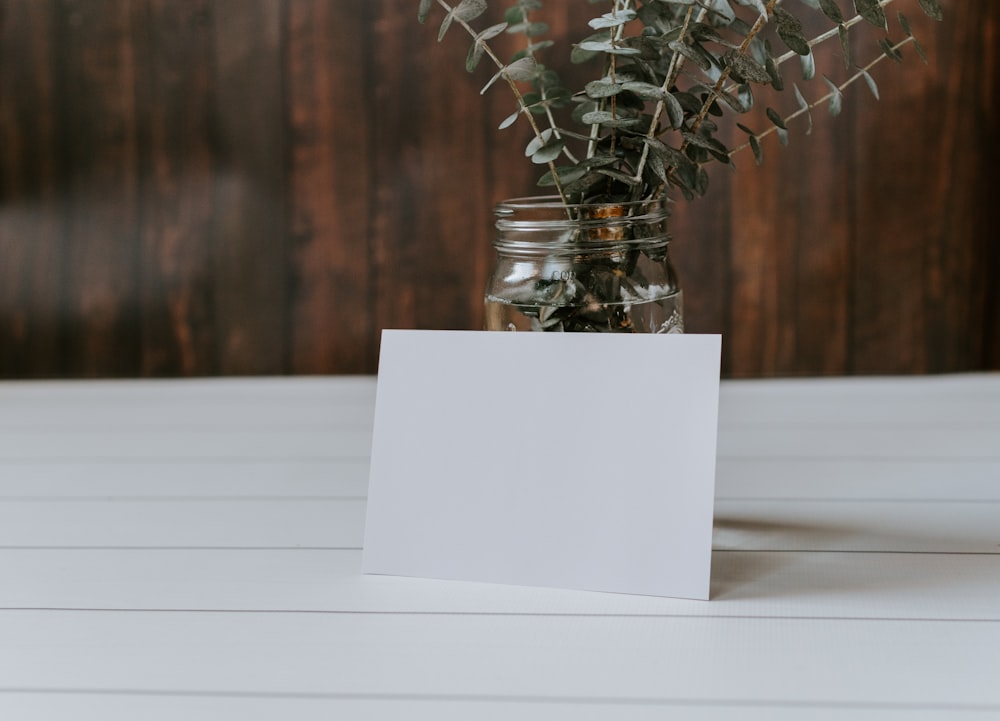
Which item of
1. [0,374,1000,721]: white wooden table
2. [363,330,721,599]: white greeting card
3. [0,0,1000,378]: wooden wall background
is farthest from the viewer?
[0,0,1000,378]: wooden wall background

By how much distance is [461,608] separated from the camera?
587 mm

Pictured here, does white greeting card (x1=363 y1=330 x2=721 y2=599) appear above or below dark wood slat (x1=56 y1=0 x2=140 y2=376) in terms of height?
below

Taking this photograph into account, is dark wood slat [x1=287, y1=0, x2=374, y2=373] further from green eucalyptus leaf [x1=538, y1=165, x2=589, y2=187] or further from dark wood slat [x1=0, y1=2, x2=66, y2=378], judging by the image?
green eucalyptus leaf [x1=538, y1=165, x2=589, y2=187]

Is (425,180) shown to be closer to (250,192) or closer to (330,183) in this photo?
(330,183)

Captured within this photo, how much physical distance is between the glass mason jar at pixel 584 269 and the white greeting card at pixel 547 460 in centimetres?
3

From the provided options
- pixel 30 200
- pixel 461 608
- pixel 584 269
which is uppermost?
pixel 30 200

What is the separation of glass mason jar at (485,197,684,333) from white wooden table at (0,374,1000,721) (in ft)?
0.58

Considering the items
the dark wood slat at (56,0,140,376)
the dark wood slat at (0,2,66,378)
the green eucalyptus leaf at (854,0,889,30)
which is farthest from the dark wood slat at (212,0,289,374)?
the green eucalyptus leaf at (854,0,889,30)

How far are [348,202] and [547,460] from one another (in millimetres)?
837

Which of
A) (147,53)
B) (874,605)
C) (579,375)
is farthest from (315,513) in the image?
(147,53)

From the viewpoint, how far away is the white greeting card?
590mm

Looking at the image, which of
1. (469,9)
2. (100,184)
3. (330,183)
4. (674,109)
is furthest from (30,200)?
(674,109)

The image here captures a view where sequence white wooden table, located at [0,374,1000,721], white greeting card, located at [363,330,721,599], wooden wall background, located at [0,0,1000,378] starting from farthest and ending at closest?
wooden wall background, located at [0,0,1000,378]
white greeting card, located at [363,330,721,599]
white wooden table, located at [0,374,1000,721]

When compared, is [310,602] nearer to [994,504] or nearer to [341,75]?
[994,504]
